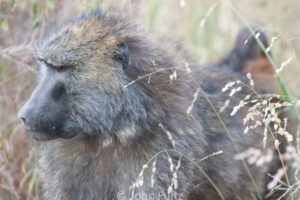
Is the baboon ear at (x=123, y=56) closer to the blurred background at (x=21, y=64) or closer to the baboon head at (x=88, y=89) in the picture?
the baboon head at (x=88, y=89)

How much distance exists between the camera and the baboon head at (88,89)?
3.69 meters

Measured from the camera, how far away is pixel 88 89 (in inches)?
146

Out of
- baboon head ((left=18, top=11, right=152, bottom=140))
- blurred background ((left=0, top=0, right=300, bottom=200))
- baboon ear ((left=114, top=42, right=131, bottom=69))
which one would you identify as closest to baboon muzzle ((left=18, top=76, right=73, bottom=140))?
baboon head ((left=18, top=11, right=152, bottom=140))

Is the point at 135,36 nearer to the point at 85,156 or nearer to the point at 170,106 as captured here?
the point at 170,106

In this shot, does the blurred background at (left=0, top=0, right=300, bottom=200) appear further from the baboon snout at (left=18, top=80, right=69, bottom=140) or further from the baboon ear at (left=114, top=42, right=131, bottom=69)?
the baboon snout at (left=18, top=80, right=69, bottom=140)

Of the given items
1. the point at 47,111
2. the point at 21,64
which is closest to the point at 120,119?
the point at 47,111

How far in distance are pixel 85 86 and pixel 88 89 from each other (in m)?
0.02

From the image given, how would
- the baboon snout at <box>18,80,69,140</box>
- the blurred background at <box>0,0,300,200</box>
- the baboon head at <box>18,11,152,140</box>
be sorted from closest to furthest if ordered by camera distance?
the baboon snout at <box>18,80,69,140</box> → the baboon head at <box>18,11,152,140</box> → the blurred background at <box>0,0,300,200</box>

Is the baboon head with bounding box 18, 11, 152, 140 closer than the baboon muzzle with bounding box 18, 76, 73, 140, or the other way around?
the baboon muzzle with bounding box 18, 76, 73, 140

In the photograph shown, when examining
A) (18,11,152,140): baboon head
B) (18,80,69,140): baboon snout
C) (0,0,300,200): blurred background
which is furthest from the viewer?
(0,0,300,200): blurred background

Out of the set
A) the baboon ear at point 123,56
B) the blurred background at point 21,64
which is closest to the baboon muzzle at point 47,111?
the baboon ear at point 123,56

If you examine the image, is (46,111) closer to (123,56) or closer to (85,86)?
(85,86)

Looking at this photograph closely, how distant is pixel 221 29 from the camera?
23.1 feet

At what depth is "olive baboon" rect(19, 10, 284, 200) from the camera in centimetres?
370
